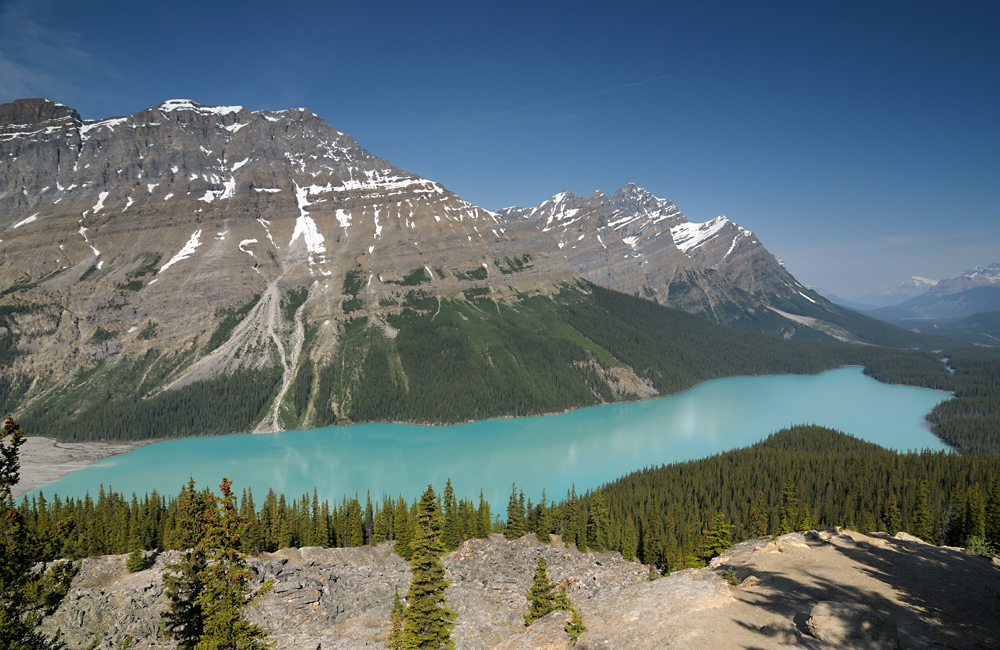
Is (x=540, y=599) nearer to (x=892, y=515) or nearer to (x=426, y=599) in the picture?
(x=426, y=599)

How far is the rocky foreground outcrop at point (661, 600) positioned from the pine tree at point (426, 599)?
328 centimetres

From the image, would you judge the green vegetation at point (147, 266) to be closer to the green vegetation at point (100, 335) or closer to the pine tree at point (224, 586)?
the green vegetation at point (100, 335)

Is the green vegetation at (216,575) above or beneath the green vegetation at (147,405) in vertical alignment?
above

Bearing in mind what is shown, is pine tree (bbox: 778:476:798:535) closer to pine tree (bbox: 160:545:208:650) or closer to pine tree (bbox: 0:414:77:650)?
pine tree (bbox: 160:545:208:650)

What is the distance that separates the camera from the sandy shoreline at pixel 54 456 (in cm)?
9712

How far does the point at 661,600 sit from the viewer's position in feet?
72.4

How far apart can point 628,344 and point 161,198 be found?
182 meters

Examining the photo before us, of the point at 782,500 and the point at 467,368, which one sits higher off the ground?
the point at 467,368

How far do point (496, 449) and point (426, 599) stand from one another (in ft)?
300

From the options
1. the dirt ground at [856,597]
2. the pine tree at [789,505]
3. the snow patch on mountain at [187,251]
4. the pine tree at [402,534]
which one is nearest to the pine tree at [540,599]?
the dirt ground at [856,597]

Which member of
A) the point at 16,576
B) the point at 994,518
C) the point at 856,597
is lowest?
the point at 994,518

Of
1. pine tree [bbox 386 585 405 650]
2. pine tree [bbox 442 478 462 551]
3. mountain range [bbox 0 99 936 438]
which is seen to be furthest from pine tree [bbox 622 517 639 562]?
mountain range [bbox 0 99 936 438]

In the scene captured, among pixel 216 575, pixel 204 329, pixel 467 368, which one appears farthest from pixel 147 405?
pixel 216 575

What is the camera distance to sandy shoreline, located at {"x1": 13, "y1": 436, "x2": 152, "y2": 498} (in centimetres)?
9712
